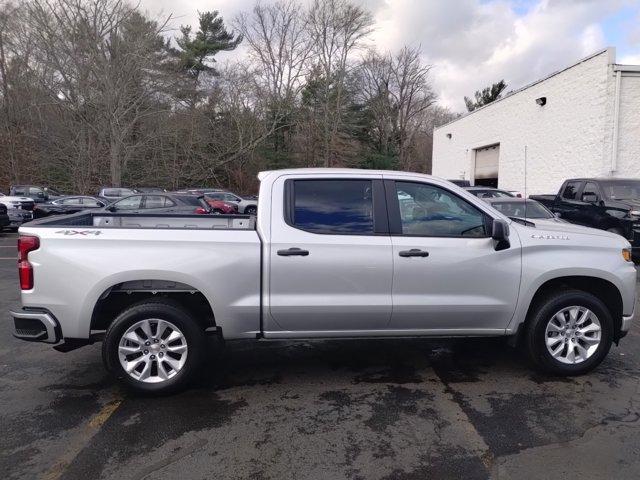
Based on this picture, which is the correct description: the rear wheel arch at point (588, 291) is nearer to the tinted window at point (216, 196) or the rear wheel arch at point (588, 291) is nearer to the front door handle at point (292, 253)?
the front door handle at point (292, 253)

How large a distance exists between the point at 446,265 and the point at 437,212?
19.1 inches

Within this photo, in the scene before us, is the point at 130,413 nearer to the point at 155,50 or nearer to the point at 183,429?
the point at 183,429

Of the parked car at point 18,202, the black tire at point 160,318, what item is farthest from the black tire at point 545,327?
the parked car at point 18,202

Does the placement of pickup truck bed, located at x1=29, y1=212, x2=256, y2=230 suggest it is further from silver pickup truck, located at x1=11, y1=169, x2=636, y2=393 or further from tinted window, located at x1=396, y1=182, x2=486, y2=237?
tinted window, located at x1=396, y1=182, x2=486, y2=237

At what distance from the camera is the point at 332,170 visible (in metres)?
4.76

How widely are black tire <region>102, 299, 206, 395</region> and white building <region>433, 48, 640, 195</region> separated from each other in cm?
1790

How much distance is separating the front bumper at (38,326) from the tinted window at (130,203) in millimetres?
13504

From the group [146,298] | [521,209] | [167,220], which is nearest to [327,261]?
[146,298]

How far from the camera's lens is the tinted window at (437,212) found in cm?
458

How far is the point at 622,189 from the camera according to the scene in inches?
495

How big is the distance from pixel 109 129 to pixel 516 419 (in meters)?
35.8

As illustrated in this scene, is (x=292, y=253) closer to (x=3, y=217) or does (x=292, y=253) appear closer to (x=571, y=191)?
(x=571, y=191)

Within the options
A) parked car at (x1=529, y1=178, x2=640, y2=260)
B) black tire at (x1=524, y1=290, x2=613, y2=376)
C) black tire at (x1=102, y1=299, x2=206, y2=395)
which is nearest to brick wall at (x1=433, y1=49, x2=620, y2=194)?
parked car at (x1=529, y1=178, x2=640, y2=260)

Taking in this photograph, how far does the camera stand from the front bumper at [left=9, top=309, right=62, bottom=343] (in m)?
4.22
